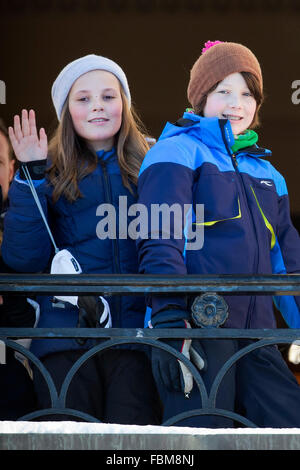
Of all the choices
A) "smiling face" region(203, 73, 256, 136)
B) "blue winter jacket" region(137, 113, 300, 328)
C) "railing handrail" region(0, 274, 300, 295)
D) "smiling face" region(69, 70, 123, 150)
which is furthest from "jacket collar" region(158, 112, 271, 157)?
"railing handrail" region(0, 274, 300, 295)

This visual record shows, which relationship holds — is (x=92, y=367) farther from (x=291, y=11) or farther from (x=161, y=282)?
(x=291, y=11)

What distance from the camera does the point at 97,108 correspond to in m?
2.30

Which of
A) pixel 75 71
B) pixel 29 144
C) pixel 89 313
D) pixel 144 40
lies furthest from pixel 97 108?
pixel 144 40

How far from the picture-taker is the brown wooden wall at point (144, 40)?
4.37 metres

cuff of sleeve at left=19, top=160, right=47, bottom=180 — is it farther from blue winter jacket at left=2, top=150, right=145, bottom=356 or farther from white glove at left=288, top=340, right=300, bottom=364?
white glove at left=288, top=340, right=300, bottom=364

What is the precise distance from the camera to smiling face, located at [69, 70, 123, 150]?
230 cm

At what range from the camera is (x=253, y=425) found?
1753 millimetres

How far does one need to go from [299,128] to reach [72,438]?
3663 mm

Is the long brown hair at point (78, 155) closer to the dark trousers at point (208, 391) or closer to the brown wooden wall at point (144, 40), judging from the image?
the dark trousers at point (208, 391)

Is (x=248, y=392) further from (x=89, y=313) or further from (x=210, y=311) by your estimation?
(x=89, y=313)

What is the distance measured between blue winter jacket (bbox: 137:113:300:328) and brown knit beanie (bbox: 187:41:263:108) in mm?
138

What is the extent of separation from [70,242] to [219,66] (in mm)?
644

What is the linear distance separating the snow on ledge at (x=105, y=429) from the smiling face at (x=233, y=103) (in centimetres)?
86
